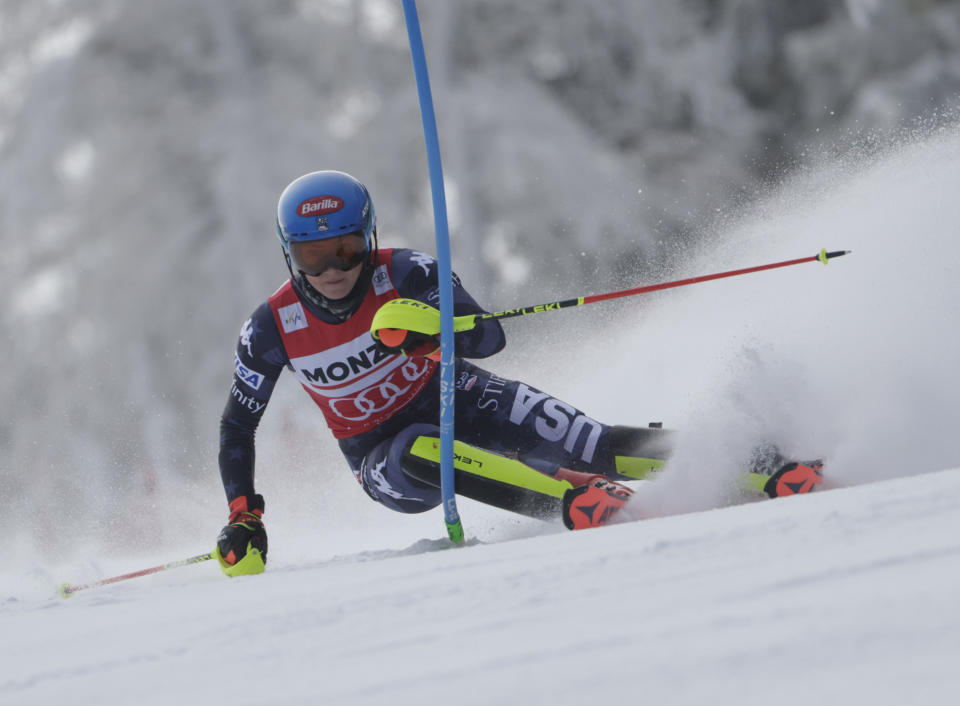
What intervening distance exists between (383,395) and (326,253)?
55cm

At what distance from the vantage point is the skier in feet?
10.1

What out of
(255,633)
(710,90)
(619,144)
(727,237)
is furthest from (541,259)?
(255,633)

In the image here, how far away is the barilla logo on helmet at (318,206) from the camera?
3.19m

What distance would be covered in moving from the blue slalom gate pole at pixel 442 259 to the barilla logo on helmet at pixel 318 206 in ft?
1.65

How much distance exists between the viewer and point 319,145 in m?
11.0

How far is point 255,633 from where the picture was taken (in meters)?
1.85

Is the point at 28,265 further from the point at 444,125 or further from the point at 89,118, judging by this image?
the point at 444,125

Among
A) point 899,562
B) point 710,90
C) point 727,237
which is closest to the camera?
point 899,562

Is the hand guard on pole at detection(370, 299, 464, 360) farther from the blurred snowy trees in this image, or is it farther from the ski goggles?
the blurred snowy trees

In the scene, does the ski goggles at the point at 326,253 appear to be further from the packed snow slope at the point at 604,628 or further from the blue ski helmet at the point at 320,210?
the packed snow slope at the point at 604,628

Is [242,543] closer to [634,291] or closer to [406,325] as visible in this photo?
[406,325]

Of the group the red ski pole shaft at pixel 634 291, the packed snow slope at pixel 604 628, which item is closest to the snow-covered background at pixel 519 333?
the packed snow slope at pixel 604 628

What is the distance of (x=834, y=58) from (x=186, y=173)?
7375 mm

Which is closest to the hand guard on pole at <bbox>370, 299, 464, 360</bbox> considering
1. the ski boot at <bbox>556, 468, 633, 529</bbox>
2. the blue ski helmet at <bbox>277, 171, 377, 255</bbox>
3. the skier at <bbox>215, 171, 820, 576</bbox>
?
the skier at <bbox>215, 171, 820, 576</bbox>
